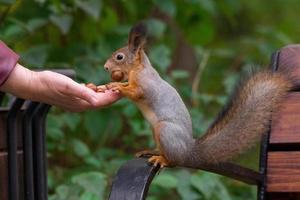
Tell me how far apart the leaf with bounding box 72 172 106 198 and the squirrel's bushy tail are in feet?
1.71

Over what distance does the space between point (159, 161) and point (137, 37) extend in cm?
28

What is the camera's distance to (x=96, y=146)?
2.87 m

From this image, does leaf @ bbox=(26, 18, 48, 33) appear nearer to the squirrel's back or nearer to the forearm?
the squirrel's back

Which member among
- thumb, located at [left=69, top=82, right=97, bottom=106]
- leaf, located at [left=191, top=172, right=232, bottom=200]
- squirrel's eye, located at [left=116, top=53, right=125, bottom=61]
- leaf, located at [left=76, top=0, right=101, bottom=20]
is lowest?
leaf, located at [left=191, top=172, right=232, bottom=200]

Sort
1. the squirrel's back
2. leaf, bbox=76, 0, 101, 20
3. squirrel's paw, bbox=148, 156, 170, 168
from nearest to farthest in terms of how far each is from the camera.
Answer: squirrel's paw, bbox=148, 156, 170, 168 → the squirrel's back → leaf, bbox=76, 0, 101, 20

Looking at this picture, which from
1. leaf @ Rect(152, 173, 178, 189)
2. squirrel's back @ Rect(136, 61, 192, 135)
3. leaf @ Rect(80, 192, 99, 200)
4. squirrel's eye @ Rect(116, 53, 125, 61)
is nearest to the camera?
squirrel's back @ Rect(136, 61, 192, 135)

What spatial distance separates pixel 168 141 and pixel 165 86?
13cm

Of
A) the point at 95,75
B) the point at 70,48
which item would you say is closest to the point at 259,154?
the point at 95,75

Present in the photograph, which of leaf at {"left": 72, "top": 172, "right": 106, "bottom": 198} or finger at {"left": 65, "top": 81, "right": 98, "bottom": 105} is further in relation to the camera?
leaf at {"left": 72, "top": 172, "right": 106, "bottom": 198}

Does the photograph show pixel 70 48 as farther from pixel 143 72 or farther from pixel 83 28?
pixel 143 72

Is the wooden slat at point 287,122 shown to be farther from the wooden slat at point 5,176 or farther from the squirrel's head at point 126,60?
the wooden slat at point 5,176

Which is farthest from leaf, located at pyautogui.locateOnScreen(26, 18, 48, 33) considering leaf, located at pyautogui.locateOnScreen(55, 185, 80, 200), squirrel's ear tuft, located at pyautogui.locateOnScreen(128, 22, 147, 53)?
squirrel's ear tuft, located at pyautogui.locateOnScreen(128, 22, 147, 53)

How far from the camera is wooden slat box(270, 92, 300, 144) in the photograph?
181cm

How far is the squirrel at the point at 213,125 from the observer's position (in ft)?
5.68
